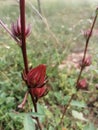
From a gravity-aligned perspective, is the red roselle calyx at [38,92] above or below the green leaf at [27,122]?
above

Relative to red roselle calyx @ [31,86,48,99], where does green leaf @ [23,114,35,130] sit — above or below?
below

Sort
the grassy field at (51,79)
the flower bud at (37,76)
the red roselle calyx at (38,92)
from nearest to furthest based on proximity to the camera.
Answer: the flower bud at (37,76) < the red roselle calyx at (38,92) < the grassy field at (51,79)

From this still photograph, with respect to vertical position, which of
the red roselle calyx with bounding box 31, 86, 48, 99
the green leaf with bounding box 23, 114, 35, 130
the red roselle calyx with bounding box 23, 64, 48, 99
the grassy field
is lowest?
the grassy field

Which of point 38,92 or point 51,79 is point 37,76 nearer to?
point 38,92

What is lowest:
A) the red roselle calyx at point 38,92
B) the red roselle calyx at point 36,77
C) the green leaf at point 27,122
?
the green leaf at point 27,122

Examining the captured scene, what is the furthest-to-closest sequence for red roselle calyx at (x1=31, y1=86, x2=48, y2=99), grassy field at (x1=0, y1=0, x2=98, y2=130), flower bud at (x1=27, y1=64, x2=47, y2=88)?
1. grassy field at (x1=0, y1=0, x2=98, y2=130)
2. red roselle calyx at (x1=31, y1=86, x2=48, y2=99)
3. flower bud at (x1=27, y1=64, x2=47, y2=88)

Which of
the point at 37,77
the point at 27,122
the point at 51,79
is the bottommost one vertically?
the point at 51,79

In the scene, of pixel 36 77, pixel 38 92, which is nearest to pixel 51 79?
pixel 38 92

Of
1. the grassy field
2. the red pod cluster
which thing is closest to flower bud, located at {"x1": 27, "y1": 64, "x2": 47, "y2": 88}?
the red pod cluster

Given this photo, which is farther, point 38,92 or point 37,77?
point 38,92

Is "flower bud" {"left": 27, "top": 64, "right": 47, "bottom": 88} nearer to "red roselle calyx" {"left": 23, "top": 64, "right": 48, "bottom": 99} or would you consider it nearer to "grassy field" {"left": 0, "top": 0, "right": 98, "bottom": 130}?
"red roselle calyx" {"left": 23, "top": 64, "right": 48, "bottom": 99}

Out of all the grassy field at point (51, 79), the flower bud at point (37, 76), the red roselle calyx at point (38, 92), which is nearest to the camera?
the flower bud at point (37, 76)

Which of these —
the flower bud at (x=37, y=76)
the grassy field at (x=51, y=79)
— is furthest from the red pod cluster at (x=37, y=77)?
the grassy field at (x=51, y=79)

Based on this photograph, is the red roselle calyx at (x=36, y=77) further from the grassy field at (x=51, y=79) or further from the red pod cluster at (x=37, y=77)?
the grassy field at (x=51, y=79)
